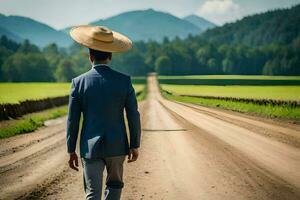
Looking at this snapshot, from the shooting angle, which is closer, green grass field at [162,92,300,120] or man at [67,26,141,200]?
man at [67,26,141,200]

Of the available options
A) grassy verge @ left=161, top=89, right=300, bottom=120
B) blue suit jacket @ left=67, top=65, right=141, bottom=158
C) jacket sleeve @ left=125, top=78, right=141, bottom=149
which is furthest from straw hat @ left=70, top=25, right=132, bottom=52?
grassy verge @ left=161, top=89, right=300, bottom=120

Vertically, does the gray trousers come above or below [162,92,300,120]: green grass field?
above

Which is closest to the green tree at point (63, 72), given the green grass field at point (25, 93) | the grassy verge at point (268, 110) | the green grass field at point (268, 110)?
the green grass field at point (25, 93)

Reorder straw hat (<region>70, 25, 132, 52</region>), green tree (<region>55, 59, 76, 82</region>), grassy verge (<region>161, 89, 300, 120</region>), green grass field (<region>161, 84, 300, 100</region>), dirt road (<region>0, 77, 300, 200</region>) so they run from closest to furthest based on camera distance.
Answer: straw hat (<region>70, 25, 132, 52</region>) < dirt road (<region>0, 77, 300, 200</region>) < grassy verge (<region>161, 89, 300, 120</region>) < green grass field (<region>161, 84, 300, 100</region>) < green tree (<region>55, 59, 76, 82</region>)

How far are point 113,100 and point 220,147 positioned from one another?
32.8ft

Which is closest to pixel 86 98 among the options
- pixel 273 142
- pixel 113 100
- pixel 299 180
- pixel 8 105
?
pixel 113 100

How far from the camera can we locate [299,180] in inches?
400

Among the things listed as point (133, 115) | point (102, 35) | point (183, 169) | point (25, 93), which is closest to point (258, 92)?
point (25, 93)

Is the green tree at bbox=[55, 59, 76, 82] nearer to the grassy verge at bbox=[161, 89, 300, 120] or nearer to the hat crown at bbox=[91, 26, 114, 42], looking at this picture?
the grassy verge at bbox=[161, 89, 300, 120]

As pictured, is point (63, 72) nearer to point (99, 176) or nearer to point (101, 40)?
point (101, 40)

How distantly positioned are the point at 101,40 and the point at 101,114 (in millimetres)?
839

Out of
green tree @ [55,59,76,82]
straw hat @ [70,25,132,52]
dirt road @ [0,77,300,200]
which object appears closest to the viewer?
straw hat @ [70,25,132,52]

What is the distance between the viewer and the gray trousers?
17.5ft

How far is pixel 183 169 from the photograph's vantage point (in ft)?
37.1
